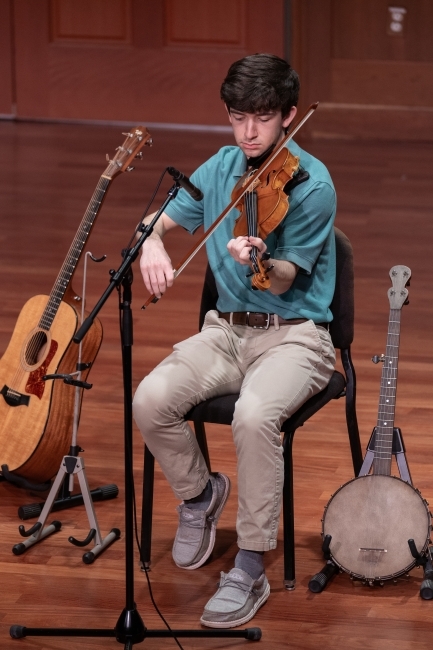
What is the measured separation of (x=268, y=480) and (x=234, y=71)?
3.04ft

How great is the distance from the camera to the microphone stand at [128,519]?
7.58ft

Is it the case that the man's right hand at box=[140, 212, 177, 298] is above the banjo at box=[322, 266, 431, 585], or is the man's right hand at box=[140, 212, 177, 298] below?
above

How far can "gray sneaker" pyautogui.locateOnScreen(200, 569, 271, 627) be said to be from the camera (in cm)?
259

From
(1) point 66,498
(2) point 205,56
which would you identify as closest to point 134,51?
(2) point 205,56

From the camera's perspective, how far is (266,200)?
255 centimetres

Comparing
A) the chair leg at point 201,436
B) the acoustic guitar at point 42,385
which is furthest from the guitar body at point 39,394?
the chair leg at point 201,436

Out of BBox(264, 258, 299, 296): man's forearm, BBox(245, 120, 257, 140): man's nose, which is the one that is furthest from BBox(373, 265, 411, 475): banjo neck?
BBox(245, 120, 257, 140): man's nose

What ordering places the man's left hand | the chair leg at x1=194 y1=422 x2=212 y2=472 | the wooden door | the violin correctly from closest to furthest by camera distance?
the man's left hand, the violin, the chair leg at x1=194 y1=422 x2=212 y2=472, the wooden door

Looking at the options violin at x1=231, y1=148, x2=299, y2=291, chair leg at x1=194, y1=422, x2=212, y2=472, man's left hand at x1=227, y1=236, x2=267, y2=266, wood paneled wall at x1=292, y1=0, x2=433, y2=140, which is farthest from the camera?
wood paneled wall at x1=292, y1=0, x2=433, y2=140

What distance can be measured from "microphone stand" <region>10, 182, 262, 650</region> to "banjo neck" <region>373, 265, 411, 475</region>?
19.3 inches

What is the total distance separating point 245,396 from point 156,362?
4.75ft

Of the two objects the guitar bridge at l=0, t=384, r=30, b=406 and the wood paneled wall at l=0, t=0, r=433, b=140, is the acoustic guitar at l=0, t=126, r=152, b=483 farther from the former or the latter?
the wood paneled wall at l=0, t=0, r=433, b=140

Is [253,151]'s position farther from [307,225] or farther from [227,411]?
[227,411]

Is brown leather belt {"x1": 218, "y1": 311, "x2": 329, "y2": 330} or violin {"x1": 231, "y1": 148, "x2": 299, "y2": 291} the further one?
brown leather belt {"x1": 218, "y1": 311, "x2": 329, "y2": 330}
